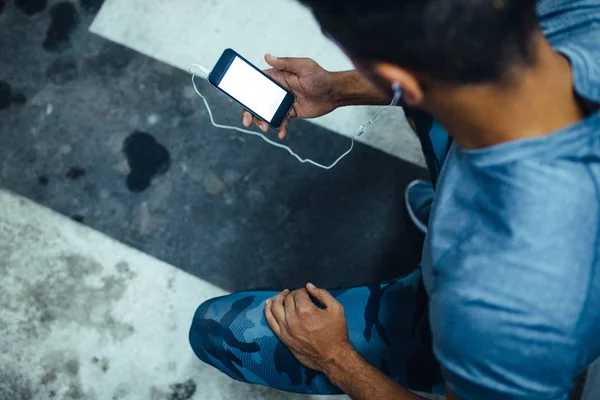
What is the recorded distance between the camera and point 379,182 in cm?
127

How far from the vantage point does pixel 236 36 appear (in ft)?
4.29

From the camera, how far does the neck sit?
1.73ft

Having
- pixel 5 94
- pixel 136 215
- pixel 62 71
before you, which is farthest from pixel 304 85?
pixel 5 94

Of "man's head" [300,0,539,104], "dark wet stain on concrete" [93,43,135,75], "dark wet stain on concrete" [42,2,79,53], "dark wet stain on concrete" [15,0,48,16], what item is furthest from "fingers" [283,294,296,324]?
"dark wet stain on concrete" [15,0,48,16]

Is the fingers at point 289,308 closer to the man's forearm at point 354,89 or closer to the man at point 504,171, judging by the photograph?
the man at point 504,171

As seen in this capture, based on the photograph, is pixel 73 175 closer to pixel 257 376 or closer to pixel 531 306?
pixel 257 376

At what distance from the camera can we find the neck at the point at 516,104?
53 centimetres

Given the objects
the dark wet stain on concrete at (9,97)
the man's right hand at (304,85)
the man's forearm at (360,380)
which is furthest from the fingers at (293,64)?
the dark wet stain on concrete at (9,97)

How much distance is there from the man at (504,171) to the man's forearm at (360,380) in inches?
7.0

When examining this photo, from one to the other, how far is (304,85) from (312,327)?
0.43 metres

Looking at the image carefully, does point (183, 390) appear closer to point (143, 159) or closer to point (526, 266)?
point (143, 159)

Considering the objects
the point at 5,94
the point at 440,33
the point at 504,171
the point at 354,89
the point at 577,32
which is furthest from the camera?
the point at 5,94

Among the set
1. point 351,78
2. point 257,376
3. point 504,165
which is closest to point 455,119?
point 504,165

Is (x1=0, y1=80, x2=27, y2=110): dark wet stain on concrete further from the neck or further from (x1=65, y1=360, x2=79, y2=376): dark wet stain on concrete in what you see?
the neck
